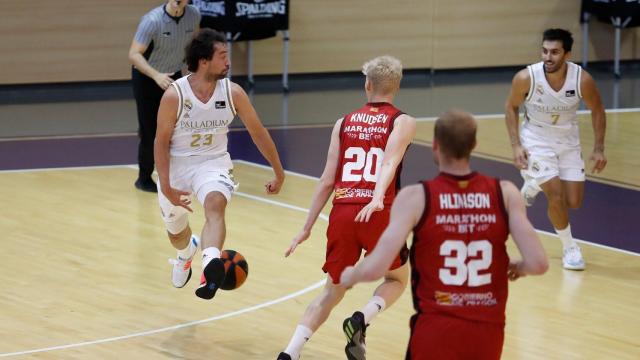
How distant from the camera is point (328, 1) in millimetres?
17766

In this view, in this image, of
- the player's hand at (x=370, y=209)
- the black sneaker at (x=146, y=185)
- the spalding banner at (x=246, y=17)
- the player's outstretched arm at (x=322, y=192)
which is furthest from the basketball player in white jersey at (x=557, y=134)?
the spalding banner at (x=246, y=17)

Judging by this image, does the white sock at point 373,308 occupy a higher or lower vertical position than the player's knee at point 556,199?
higher

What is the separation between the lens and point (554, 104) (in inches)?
353

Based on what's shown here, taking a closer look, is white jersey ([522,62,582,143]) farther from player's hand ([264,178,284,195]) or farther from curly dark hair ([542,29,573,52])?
player's hand ([264,178,284,195])

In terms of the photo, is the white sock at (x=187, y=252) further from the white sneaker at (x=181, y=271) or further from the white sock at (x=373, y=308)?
the white sock at (x=373, y=308)

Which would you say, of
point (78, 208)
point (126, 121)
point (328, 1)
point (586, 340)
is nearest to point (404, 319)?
point (586, 340)

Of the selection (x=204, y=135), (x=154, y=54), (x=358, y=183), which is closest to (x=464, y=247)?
(x=358, y=183)

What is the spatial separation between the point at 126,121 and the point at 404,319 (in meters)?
7.93

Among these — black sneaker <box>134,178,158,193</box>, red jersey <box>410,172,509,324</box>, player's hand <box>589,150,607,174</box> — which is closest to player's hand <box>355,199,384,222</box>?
red jersey <box>410,172,509,324</box>

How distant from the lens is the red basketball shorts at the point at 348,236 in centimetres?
Answer: 635

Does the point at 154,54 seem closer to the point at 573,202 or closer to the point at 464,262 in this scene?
the point at 573,202

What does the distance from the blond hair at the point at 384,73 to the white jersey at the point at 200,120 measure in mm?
1120

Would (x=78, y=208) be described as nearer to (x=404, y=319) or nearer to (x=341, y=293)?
(x=404, y=319)

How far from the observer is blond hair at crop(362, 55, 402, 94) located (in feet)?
20.9
